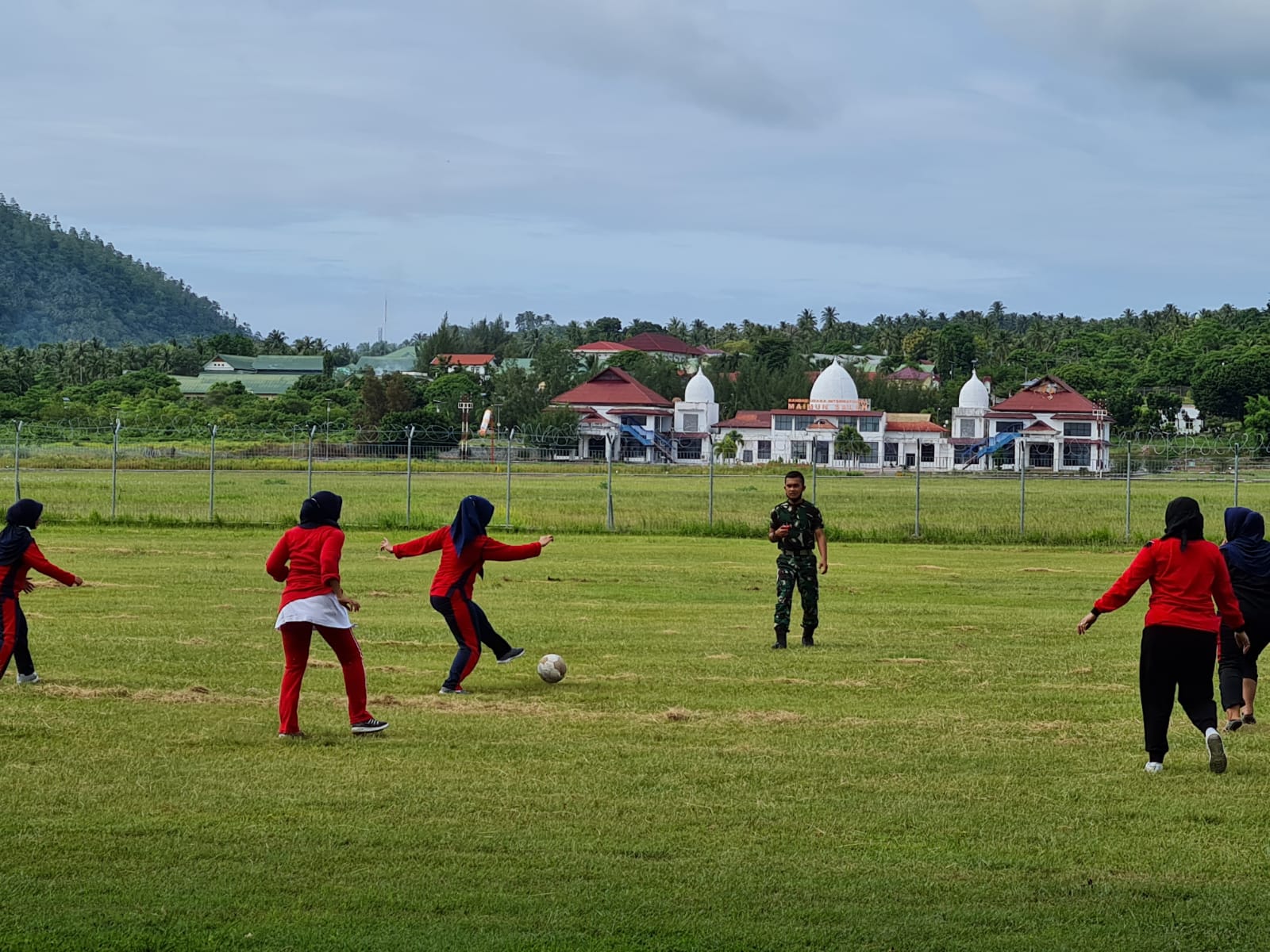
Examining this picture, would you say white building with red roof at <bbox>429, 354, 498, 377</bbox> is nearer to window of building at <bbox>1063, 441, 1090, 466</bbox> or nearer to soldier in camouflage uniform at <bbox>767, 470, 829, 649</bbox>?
window of building at <bbox>1063, 441, 1090, 466</bbox>

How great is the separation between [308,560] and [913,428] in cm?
10706

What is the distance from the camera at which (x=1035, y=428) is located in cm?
11356

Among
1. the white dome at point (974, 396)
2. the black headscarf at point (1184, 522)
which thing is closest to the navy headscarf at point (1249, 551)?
the black headscarf at point (1184, 522)

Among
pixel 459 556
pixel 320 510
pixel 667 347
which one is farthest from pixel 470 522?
pixel 667 347

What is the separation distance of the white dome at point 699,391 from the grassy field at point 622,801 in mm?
109690

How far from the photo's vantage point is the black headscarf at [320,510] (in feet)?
36.5

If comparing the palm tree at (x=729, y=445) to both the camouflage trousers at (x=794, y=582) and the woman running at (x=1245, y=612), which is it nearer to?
the camouflage trousers at (x=794, y=582)

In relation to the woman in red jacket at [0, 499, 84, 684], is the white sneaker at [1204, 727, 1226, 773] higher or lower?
lower

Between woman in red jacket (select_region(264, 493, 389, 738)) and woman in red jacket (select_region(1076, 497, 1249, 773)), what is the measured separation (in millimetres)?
5382

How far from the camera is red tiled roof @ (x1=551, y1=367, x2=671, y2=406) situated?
123m

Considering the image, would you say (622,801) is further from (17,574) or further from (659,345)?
(659,345)

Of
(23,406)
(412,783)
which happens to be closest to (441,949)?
(412,783)

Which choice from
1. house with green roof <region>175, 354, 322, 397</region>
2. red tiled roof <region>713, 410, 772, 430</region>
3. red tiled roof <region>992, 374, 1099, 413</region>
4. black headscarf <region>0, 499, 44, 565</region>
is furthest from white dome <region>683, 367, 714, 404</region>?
black headscarf <region>0, 499, 44, 565</region>

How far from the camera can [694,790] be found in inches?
384
